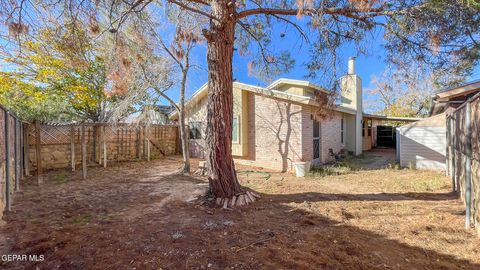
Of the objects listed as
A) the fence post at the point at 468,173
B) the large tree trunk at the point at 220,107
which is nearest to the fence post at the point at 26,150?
the large tree trunk at the point at 220,107

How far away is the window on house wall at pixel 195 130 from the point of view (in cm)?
1272

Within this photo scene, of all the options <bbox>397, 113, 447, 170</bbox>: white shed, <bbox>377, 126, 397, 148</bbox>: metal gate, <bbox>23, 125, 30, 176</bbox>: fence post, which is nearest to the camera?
<bbox>23, 125, 30, 176</bbox>: fence post

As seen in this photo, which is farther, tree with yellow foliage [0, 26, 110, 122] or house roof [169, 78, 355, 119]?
tree with yellow foliage [0, 26, 110, 122]

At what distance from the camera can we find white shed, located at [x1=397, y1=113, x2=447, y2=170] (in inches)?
332

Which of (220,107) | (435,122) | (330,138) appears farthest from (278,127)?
(435,122)

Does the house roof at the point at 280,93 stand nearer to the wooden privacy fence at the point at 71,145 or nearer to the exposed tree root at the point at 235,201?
the wooden privacy fence at the point at 71,145

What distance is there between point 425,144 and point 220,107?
8.57 metres

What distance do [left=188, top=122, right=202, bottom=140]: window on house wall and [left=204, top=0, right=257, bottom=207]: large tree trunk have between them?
25.5ft

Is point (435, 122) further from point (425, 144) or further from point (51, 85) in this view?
point (51, 85)

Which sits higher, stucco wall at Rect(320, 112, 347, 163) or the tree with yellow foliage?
the tree with yellow foliage

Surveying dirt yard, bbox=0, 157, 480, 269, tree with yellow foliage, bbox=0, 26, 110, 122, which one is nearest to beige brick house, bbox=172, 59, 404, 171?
dirt yard, bbox=0, 157, 480, 269

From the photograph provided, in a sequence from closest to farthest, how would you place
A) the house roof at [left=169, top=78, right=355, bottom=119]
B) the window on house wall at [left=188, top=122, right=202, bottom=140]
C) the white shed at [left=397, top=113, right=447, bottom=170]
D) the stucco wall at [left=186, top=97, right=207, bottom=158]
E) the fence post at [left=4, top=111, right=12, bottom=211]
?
the fence post at [left=4, top=111, right=12, bottom=211] → the house roof at [left=169, top=78, right=355, bottom=119] → the white shed at [left=397, top=113, right=447, bottom=170] → the stucco wall at [left=186, top=97, right=207, bottom=158] → the window on house wall at [left=188, top=122, right=202, bottom=140]

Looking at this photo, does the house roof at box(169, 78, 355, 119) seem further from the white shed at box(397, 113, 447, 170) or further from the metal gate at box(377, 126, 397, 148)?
the metal gate at box(377, 126, 397, 148)

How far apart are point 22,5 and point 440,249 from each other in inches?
277
